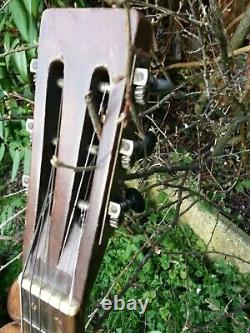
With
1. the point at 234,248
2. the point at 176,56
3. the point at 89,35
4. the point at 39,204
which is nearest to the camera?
the point at 89,35

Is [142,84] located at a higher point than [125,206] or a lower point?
higher

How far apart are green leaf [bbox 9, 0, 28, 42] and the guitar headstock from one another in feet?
2.22

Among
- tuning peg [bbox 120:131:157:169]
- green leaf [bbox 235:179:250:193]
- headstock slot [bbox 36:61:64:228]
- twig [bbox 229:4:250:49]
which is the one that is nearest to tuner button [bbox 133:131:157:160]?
tuning peg [bbox 120:131:157:169]

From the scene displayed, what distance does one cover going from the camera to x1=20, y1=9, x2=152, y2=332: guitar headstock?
25.8 inches

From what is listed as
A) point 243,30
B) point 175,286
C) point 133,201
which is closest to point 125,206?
point 133,201

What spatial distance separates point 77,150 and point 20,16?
2.70 ft

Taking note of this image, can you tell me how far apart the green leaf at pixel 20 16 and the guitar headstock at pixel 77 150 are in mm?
676

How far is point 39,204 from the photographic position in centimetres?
79

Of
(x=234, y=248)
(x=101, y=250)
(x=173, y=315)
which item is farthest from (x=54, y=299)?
(x=234, y=248)

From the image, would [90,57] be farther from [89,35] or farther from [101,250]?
[101,250]

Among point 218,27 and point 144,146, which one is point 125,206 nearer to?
point 144,146

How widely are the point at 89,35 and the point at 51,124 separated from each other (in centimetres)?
17

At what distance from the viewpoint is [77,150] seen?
72 centimetres

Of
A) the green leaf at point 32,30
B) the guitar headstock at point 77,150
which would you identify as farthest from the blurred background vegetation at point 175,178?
the guitar headstock at point 77,150
